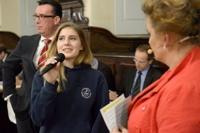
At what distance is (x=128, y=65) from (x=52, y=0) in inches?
63.5

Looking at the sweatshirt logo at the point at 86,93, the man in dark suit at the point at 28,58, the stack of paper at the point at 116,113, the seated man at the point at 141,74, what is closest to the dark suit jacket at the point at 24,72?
the man in dark suit at the point at 28,58

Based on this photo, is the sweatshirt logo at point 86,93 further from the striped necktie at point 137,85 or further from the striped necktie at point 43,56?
the striped necktie at point 137,85

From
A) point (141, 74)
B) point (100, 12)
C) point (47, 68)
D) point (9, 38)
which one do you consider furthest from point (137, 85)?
point (9, 38)

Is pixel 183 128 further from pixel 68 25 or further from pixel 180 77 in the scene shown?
pixel 68 25

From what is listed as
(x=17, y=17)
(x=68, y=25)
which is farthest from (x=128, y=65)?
(x=17, y=17)

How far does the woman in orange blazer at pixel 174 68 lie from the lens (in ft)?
3.20

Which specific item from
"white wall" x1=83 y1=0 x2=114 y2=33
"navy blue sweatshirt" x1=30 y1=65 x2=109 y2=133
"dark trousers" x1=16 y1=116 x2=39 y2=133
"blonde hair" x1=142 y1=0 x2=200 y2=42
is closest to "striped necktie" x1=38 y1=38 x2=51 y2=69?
"dark trousers" x1=16 y1=116 x2=39 y2=133

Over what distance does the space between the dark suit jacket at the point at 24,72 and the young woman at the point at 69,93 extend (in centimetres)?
60

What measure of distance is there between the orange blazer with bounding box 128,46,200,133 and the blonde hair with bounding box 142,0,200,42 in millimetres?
84

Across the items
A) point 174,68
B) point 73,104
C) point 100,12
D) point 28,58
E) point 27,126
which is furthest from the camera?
point 100,12

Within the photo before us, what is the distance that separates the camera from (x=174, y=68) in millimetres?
1119

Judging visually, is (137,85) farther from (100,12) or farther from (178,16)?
(178,16)

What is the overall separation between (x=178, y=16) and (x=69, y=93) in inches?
34.5

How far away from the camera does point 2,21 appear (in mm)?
6461
